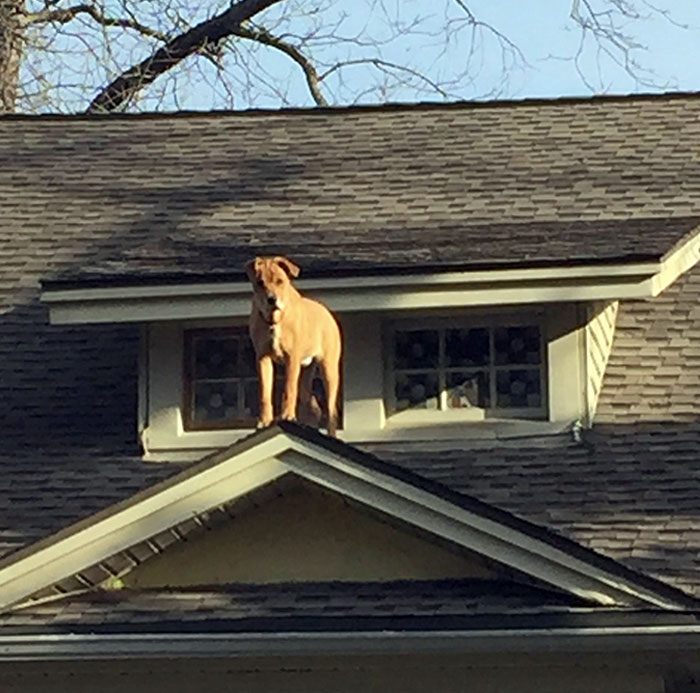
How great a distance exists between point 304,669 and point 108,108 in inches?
597

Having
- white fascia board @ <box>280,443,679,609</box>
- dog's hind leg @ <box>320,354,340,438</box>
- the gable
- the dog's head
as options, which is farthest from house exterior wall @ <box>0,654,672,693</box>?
the dog's head

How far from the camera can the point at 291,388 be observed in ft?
29.1

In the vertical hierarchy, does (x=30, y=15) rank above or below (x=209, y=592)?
above

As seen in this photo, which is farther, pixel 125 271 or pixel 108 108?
pixel 108 108

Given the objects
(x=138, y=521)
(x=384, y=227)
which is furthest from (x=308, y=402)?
(x=384, y=227)

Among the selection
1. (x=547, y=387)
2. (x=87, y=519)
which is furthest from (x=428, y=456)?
(x=87, y=519)

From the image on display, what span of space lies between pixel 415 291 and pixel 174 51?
1395 cm

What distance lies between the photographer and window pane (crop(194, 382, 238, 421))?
31.8ft

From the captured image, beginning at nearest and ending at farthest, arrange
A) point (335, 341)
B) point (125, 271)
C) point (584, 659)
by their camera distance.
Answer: point (584, 659), point (335, 341), point (125, 271)

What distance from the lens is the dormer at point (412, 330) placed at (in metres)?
9.36

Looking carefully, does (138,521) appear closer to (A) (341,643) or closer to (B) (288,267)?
(A) (341,643)

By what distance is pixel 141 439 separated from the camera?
31.8ft

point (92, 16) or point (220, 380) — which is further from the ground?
point (92, 16)

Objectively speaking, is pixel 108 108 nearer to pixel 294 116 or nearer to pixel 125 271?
pixel 294 116
